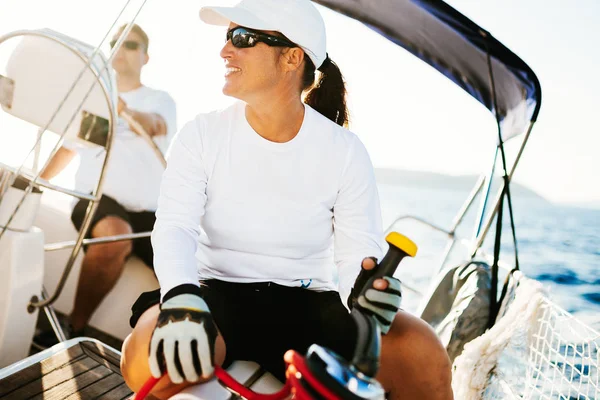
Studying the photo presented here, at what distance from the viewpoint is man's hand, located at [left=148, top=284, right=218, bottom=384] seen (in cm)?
92

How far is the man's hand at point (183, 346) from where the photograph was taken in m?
0.92

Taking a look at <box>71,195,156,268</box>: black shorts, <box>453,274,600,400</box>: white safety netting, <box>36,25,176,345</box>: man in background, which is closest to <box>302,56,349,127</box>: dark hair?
<box>453,274,600,400</box>: white safety netting

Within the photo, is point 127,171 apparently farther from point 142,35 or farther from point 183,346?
point 183,346

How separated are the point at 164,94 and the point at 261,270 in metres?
2.17

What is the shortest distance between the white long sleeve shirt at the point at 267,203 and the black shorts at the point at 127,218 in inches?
60.1

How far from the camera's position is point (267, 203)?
4.62 feet

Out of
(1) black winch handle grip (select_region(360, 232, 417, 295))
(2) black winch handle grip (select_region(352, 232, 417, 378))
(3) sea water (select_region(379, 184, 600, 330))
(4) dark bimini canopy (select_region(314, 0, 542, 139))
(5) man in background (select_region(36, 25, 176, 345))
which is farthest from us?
(3) sea water (select_region(379, 184, 600, 330))

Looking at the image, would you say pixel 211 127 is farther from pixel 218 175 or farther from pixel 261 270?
pixel 261 270

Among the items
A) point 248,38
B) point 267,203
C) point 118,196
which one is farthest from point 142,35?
point 267,203

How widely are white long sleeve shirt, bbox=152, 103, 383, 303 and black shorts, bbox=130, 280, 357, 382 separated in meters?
0.06

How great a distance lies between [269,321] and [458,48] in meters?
1.73

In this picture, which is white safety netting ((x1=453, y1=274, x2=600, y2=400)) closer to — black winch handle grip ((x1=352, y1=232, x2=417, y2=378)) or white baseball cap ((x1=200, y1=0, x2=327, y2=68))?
black winch handle grip ((x1=352, y1=232, x2=417, y2=378))

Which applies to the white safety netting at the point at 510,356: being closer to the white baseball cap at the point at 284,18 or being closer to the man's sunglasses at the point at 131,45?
the white baseball cap at the point at 284,18

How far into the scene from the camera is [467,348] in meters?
1.93
